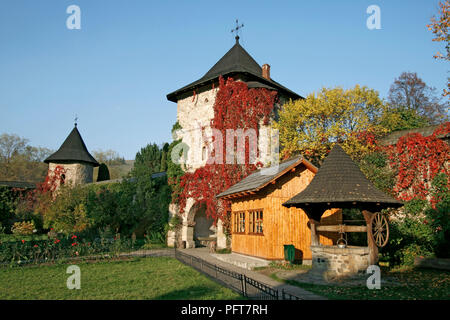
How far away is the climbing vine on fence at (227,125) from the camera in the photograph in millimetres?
20359

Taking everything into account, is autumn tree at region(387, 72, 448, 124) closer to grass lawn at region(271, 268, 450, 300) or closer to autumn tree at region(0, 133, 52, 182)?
grass lawn at region(271, 268, 450, 300)

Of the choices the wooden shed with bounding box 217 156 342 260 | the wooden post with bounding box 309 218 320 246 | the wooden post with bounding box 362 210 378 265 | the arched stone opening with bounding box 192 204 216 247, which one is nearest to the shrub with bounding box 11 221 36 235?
the arched stone opening with bounding box 192 204 216 247

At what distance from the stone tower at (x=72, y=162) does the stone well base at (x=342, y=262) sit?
29880 millimetres

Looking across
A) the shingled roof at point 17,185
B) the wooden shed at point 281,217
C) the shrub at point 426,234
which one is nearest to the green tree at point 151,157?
the shingled roof at point 17,185

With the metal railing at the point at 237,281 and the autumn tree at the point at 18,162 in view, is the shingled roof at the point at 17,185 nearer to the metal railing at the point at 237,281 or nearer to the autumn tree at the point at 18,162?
the autumn tree at the point at 18,162

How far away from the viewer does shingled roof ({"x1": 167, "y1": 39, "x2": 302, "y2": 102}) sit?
21438 mm

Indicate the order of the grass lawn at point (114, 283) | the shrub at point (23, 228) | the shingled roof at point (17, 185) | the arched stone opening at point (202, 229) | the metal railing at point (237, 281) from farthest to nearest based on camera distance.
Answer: the shingled roof at point (17, 185) < the shrub at point (23, 228) < the arched stone opening at point (202, 229) < the grass lawn at point (114, 283) < the metal railing at point (237, 281)

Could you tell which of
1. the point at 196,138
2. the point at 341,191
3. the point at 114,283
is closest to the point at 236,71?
the point at 196,138

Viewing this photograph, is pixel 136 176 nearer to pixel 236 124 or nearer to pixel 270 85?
pixel 236 124

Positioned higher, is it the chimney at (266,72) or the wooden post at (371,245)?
the chimney at (266,72)

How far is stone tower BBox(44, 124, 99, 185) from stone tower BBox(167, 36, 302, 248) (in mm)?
15395
